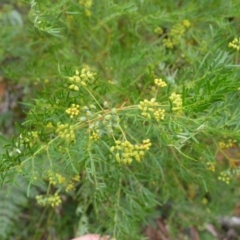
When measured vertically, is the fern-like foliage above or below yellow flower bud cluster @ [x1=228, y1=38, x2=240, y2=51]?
below

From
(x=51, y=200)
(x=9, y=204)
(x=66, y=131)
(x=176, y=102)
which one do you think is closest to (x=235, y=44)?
(x=176, y=102)

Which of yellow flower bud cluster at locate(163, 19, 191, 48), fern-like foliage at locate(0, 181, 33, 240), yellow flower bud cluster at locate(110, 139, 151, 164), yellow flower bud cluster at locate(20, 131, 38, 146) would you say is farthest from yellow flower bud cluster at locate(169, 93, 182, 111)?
fern-like foliage at locate(0, 181, 33, 240)

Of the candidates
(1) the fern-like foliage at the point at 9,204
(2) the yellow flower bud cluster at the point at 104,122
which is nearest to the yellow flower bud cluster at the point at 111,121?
(2) the yellow flower bud cluster at the point at 104,122

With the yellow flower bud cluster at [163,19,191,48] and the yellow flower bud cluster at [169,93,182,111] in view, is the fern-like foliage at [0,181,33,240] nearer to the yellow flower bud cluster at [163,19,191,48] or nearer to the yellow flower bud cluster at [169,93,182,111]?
the yellow flower bud cluster at [163,19,191,48]

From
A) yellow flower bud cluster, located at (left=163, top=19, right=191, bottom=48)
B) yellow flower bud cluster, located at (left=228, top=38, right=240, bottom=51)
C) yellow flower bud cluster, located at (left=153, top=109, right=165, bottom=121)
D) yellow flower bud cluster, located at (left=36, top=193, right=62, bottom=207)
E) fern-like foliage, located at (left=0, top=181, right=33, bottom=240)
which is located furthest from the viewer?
fern-like foliage, located at (left=0, top=181, right=33, bottom=240)

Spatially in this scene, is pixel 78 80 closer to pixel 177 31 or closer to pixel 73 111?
pixel 73 111

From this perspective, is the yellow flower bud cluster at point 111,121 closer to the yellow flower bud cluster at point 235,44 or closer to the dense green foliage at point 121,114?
the dense green foliage at point 121,114

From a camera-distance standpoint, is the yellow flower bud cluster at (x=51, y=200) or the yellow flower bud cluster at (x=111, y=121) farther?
the yellow flower bud cluster at (x=51, y=200)

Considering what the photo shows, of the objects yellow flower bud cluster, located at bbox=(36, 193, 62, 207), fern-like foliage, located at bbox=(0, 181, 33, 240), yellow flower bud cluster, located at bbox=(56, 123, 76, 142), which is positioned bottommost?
fern-like foliage, located at bbox=(0, 181, 33, 240)
